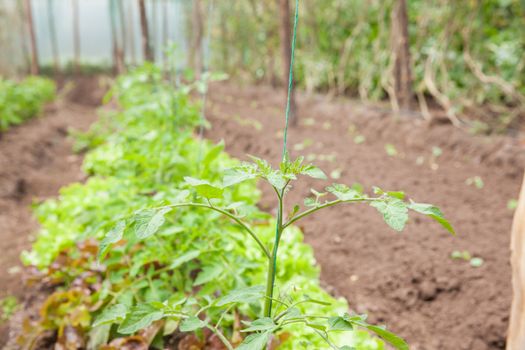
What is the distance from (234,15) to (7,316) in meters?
10.0

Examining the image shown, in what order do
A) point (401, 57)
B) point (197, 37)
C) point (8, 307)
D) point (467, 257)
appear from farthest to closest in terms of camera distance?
point (197, 37), point (401, 57), point (8, 307), point (467, 257)

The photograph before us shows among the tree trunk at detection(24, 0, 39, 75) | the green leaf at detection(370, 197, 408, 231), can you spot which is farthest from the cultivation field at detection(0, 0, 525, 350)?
the tree trunk at detection(24, 0, 39, 75)

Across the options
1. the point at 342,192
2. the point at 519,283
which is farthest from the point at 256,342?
the point at 519,283

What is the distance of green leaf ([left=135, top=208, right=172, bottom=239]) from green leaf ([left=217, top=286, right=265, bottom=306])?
26 centimetres

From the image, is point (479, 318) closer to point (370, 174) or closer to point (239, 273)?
point (239, 273)

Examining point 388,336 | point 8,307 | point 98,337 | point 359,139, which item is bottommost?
point 8,307

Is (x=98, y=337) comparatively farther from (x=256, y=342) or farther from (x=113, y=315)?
(x=256, y=342)

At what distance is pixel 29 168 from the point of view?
5.99m

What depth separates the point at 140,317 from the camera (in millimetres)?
1246

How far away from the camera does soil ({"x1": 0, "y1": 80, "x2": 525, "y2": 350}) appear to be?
232 centimetres

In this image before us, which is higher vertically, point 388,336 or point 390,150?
point 388,336

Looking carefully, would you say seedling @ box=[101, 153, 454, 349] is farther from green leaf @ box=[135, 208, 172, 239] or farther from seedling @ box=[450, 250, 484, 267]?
seedling @ box=[450, 250, 484, 267]

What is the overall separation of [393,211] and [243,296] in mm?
449

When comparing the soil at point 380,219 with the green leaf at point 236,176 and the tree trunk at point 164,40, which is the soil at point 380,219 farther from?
the green leaf at point 236,176
